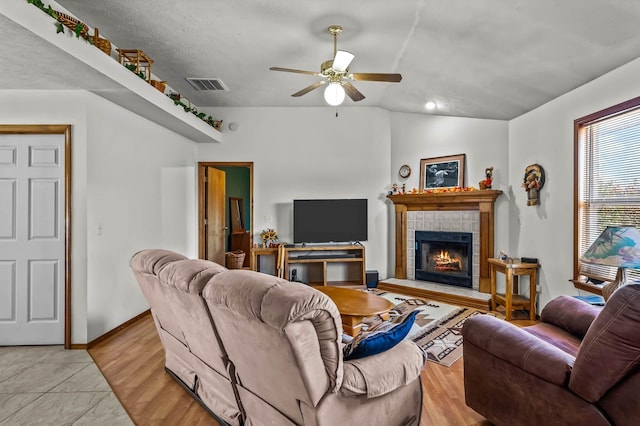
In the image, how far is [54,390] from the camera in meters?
2.47

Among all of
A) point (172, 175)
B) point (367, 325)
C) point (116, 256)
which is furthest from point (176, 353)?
point (172, 175)

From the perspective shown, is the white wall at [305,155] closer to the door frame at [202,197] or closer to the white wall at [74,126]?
the door frame at [202,197]

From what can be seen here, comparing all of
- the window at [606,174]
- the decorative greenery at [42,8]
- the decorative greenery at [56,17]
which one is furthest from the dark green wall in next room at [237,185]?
the window at [606,174]

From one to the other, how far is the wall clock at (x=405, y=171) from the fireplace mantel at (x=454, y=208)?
40cm

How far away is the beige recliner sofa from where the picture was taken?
1.32 m

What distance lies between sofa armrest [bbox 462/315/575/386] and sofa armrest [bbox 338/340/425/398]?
446 millimetres

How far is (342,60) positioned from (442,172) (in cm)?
300

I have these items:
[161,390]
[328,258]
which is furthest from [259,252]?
[161,390]

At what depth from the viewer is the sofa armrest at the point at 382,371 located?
1.48 metres

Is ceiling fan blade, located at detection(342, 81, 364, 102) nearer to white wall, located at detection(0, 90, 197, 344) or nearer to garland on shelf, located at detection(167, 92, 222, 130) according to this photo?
garland on shelf, located at detection(167, 92, 222, 130)

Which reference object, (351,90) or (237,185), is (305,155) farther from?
(237,185)

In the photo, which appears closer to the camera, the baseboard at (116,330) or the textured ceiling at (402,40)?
the textured ceiling at (402,40)

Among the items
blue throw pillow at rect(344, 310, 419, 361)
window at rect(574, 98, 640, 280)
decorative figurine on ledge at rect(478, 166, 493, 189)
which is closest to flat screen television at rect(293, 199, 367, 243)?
decorative figurine on ledge at rect(478, 166, 493, 189)

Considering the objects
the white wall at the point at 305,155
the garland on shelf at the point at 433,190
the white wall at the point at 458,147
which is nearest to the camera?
the white wall at the point at 458,147
